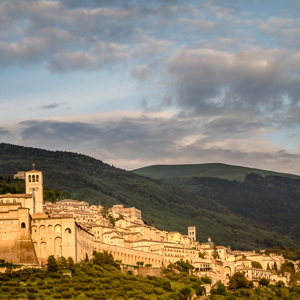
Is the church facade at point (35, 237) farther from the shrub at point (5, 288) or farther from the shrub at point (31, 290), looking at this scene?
the shrub at point (5, 288)

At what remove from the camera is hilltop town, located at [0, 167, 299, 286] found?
272ft

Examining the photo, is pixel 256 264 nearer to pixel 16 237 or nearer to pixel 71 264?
pixel 71 264

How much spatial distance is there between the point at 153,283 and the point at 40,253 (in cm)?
1463

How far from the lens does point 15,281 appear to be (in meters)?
74.6

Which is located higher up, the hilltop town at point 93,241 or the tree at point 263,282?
the hilltop town at point 93,241

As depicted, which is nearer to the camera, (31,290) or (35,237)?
(31,290)

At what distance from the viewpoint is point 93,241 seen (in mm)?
95875

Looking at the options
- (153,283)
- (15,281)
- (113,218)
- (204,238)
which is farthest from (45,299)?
(204,238)

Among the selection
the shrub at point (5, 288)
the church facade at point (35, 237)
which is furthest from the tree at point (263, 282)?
the shrub at point (5, 288)

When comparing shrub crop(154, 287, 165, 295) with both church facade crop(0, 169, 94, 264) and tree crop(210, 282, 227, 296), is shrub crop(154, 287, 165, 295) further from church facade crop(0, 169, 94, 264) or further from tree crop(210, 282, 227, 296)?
tree crop(210, 282, 227, 296)

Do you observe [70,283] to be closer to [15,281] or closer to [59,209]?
[15,281]

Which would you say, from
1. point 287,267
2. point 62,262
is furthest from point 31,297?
point 287,267

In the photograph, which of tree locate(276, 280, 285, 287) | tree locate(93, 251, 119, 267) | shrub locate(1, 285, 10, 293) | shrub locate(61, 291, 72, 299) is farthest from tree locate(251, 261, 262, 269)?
shrub locate(1, 285, 10, 293)

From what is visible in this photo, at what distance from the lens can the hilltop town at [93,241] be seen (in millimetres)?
82938
